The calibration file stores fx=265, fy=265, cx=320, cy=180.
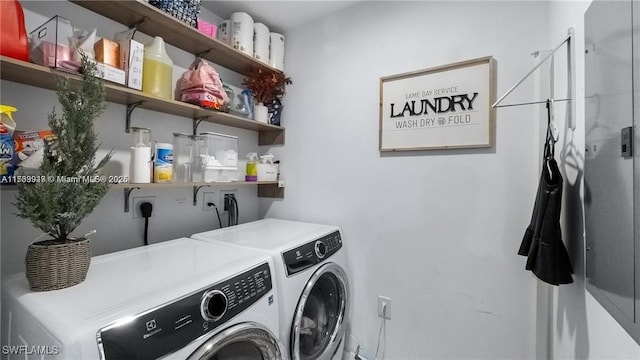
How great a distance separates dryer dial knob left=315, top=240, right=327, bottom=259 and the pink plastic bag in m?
1.01

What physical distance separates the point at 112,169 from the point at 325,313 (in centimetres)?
143

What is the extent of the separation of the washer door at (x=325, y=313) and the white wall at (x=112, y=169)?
0.92 metres

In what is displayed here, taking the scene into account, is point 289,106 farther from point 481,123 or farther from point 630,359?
point 630,359

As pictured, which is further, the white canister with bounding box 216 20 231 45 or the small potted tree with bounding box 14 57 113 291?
the white canister with bounding box 216 20 231 45

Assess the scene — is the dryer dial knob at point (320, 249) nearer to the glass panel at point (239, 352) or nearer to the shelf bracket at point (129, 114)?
the glass panel at point (239, 352)

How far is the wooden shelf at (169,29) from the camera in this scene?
4.12 ft

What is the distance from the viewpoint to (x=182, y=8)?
1.40 meters

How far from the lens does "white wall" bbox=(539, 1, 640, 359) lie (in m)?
0.71

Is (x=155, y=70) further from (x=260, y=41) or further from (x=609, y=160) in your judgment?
(x=609, y=160)

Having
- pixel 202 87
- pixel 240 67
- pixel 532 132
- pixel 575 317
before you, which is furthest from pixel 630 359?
pixel 240 67

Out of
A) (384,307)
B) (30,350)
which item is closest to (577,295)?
(384,307)

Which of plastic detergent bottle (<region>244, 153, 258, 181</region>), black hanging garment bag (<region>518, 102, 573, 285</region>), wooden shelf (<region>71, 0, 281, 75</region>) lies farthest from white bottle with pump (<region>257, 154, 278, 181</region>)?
black hanging garment bag (<region>518, 102, 573, 285</region>)

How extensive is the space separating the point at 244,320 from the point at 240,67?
5.59 ft

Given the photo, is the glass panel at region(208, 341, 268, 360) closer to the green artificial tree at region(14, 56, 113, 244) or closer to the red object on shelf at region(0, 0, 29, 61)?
the green artificial tree at region(14, 56, 113, 244)
